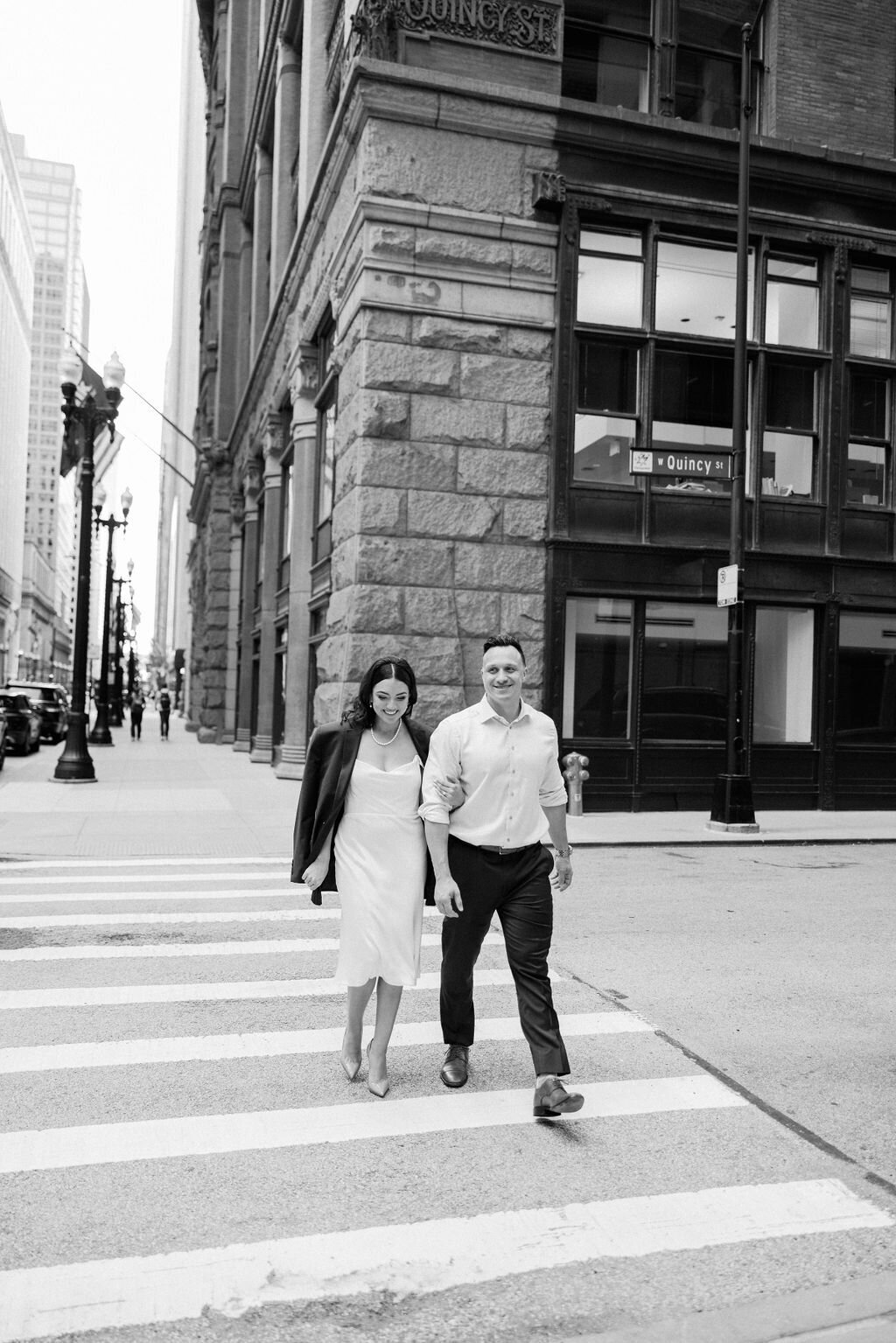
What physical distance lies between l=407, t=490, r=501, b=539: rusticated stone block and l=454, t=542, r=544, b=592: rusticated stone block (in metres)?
0.24

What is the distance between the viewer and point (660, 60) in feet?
60.2

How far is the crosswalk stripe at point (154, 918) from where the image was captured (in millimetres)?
8500

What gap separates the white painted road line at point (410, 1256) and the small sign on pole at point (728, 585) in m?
11.5

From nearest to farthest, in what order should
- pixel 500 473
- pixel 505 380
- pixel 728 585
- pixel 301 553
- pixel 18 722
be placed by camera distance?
pixel 728 585 → pixel 500 473 → pixel 505 380 → pixel 301 553 → pixel 18 722

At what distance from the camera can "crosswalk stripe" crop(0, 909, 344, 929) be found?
8.50 meters

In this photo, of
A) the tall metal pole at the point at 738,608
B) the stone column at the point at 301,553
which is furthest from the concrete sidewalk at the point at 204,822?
the stone column at the point at 301,553

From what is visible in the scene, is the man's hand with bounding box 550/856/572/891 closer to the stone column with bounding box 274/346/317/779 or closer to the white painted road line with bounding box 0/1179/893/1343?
the white painted road line with bounding box 0/1179/893/1343

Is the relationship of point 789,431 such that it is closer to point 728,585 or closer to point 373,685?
point 728,585

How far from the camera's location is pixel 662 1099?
16.4ft

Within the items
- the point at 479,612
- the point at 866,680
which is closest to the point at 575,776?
the point at 479,612

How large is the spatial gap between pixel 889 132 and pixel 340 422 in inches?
415

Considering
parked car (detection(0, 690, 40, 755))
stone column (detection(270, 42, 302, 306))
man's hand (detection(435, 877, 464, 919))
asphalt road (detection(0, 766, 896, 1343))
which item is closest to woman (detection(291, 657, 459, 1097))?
man's hand (detection(435, 877, 464, 919))

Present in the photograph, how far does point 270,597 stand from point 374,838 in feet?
73.2

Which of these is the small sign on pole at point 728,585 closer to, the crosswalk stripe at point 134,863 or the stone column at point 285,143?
the crosswalk stripe at point 134,863
